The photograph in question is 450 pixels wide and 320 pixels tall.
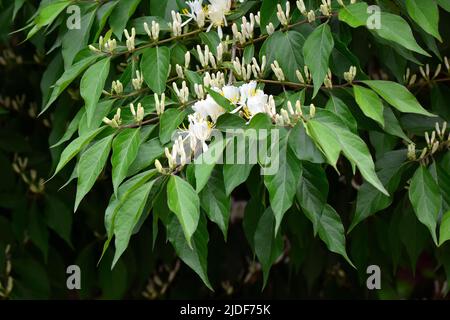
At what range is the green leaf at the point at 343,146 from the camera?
1.41m

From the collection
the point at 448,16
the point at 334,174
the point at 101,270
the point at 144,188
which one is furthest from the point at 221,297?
the point at 144,188

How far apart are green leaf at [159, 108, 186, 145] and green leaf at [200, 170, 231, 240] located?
127mm

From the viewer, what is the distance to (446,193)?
1.86 m

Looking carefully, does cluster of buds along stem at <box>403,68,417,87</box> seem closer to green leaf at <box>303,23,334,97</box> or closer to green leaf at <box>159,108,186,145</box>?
green leaf at <box>303,23,334,97</box>

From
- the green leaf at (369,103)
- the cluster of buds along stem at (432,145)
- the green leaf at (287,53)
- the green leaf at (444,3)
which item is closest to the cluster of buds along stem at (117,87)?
the green leaf at (287,53)

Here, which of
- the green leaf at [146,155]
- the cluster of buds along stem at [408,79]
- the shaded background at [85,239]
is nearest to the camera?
the green leaf at [146,155]

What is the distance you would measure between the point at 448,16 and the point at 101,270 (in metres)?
1.45

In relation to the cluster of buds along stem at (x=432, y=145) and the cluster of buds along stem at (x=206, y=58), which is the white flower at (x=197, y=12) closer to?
the cluster of buds along stem at (x=206, y=58)

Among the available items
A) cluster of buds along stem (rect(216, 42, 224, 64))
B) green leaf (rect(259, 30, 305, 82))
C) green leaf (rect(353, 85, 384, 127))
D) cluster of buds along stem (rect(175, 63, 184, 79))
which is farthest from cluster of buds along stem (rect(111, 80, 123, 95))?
green leaf (rect(353, 85, 384, 127))

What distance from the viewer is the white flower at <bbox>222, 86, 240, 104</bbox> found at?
1648mm

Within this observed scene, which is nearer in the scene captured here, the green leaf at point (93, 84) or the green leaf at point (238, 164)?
the green leaf at point (238, 164)

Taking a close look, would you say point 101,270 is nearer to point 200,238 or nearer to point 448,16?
point 200,238

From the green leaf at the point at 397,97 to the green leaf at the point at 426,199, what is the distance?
0.17 meters

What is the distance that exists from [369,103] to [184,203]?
507 mm
